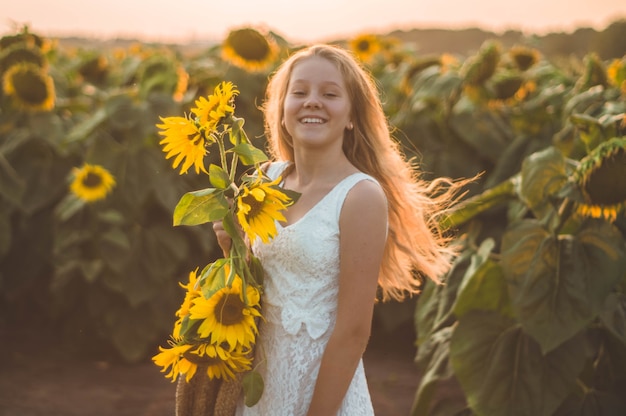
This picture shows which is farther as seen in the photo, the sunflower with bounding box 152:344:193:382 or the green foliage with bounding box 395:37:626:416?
the green foliage with bounding box 395:37:626:416

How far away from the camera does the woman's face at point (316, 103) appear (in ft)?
6.06

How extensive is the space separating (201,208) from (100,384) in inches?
95.0

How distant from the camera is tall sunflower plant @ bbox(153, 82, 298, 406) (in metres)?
1.59

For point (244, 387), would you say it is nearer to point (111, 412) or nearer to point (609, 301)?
point (609, 301)

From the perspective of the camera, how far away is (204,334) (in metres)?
1.67

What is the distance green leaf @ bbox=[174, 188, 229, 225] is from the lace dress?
24 cm

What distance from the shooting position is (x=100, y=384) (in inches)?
148

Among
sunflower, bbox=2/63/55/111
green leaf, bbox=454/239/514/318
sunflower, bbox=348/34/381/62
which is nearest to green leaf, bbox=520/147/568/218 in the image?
green leaf, bbox=454/239/514/318

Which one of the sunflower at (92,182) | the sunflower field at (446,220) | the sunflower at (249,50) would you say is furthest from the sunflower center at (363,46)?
the sunflower at (92,182)

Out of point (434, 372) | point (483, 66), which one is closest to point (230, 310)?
point (434, 372)

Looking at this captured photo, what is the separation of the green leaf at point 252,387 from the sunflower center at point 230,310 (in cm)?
13

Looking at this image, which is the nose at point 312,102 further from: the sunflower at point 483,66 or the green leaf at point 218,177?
the sunflower at point 483,66

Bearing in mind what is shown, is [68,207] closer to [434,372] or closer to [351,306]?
[434,372]

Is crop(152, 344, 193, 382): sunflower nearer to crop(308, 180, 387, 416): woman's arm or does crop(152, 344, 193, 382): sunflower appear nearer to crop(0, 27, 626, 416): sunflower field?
Result: crop(308, 180, 387, 416): woman's arm
